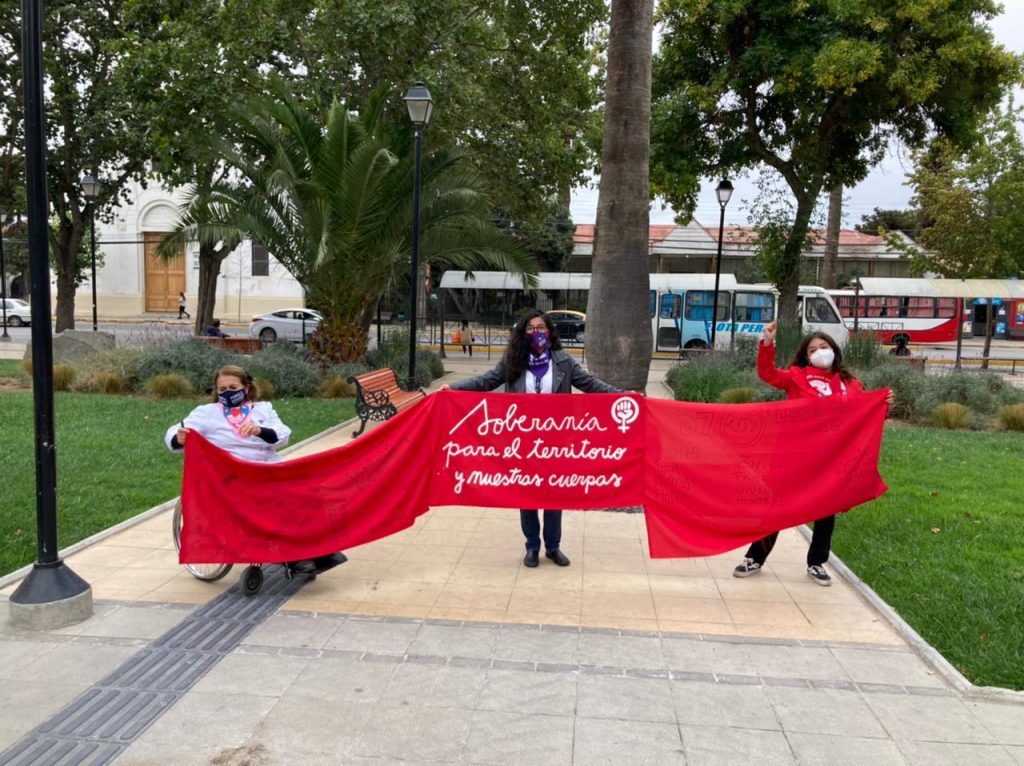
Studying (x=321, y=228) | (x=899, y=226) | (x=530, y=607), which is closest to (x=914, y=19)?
(x=321, y=228)

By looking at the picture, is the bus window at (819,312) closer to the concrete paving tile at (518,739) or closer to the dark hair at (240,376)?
the dark hair at (240,376)

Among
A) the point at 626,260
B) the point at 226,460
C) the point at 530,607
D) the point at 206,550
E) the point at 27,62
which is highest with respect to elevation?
the point at 27,62

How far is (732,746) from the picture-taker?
356 centimetres

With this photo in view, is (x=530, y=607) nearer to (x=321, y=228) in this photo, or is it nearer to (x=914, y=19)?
(x=321, y=228)

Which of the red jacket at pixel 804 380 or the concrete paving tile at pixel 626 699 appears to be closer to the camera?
the concrete paving tile at pixel 626 699

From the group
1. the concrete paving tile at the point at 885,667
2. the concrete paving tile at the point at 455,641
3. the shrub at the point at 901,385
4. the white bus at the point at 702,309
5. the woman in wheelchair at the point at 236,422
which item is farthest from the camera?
the white bus at the point at 702,309

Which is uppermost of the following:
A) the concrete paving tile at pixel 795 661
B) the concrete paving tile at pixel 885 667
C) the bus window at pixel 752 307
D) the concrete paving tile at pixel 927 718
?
the bus window at pixel 752 307

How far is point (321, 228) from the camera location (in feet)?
49.7

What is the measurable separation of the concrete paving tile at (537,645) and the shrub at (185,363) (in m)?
11.5

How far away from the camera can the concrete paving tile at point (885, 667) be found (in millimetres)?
4250

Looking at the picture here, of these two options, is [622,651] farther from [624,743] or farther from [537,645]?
[624,743]

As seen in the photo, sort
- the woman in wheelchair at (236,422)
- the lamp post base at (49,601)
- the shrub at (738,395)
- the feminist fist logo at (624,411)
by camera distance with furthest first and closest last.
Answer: the shrub at (738,395) < the feminist fist logo at (624,411) < the woman in wheelchair at (236,422) < the lamp post base at (49,601)

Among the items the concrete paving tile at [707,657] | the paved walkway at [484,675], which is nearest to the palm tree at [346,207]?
the paved walkway at [484,675]

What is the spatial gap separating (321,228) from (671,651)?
40.4 feet
